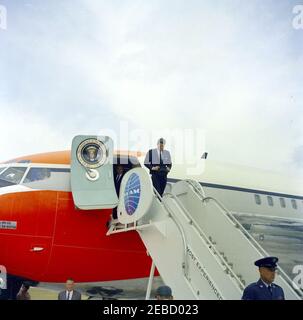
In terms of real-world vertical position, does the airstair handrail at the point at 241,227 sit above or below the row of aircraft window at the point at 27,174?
below

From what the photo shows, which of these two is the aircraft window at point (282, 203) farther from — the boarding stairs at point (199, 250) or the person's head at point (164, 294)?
the person's head at point (164, 294)

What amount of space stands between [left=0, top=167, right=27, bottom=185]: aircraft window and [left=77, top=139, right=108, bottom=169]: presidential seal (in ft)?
3.06

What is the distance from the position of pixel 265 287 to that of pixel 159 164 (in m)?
2.36

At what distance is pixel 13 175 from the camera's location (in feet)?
18.1

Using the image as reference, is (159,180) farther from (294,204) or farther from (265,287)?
(294,204)

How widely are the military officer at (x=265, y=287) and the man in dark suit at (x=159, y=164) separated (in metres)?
2.02

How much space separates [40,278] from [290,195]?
443cm

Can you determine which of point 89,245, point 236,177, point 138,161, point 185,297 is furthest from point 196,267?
point 236,177

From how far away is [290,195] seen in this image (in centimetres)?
707

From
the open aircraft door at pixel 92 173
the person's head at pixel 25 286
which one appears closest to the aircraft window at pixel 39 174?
the open aircraft door at pixel 92 173

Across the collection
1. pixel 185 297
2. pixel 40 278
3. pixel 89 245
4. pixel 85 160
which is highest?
pixel 85 160

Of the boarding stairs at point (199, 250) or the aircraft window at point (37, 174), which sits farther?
the aircraft window at point (37, 174)

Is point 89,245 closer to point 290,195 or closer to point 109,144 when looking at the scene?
point 109,144

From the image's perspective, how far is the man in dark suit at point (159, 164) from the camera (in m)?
5.50
